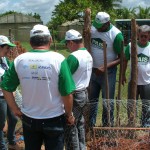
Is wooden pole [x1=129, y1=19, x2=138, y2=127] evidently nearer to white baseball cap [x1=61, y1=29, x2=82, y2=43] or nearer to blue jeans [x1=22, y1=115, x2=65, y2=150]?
white baseball cap [x1=61, y1=29, x2=82, y2=43]

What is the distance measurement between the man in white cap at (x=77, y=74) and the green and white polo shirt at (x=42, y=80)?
951mm

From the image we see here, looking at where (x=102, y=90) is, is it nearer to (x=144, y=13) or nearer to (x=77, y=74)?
(x=77, y=74)

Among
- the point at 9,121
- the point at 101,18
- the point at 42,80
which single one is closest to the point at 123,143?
the point at 9,121

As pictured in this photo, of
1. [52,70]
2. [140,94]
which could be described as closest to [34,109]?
[52,70]

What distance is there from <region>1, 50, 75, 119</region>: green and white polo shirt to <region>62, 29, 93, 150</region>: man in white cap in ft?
3.12

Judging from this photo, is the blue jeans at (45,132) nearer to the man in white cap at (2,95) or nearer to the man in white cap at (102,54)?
the man in white cap at (2,95)

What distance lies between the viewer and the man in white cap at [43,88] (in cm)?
324

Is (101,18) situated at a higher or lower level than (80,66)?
higher

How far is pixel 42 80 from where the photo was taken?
3254 mm

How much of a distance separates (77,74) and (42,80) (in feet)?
3.83

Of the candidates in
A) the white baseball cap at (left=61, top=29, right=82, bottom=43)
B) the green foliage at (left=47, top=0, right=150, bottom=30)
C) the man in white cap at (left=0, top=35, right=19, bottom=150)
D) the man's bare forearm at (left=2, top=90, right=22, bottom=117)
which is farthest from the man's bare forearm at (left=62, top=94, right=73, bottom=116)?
the green foliage at (left=47, top=0, right=150, bottom=30)

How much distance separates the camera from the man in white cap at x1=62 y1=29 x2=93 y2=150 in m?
4.29

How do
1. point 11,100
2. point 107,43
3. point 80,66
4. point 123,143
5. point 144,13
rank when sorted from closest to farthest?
point 11,100 → point 80,66 → point 123,143 → point 107,43 → point 144,13

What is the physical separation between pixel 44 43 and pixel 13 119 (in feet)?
6.80
